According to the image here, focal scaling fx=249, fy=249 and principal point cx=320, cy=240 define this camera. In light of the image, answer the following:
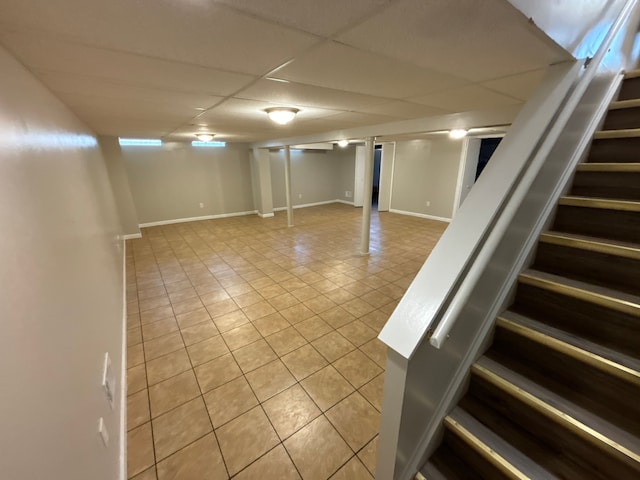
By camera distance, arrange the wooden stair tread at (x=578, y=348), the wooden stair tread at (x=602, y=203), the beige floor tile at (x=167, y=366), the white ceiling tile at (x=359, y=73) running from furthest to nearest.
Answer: the beige floor tile at (x=167, y=366) → the wooden stair tread at (x=602, y=203) → the white ceiling tile at (x=359, y=73) → the wooden stair tread at (x=578, y=348)

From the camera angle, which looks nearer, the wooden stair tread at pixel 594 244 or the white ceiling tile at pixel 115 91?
the wooden stair tread at pixel 594 244

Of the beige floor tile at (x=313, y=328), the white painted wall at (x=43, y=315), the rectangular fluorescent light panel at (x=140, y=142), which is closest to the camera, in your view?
the white painted wall at (x=43, y=315)

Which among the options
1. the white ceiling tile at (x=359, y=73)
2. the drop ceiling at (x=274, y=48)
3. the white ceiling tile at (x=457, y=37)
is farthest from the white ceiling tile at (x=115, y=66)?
the white ceiling tile at (x=457, y=37)

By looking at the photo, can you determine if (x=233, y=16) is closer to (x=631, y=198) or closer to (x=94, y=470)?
(x=94, y=470)

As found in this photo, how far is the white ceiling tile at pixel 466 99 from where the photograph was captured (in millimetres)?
1801

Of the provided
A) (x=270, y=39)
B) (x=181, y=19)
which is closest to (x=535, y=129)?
(x=270, y=39)

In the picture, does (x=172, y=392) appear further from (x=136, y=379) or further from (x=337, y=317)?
(x=337, y=317)

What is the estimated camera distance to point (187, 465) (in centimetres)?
142

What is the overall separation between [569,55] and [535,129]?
18.7 inches

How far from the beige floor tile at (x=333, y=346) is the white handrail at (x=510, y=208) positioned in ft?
5.03

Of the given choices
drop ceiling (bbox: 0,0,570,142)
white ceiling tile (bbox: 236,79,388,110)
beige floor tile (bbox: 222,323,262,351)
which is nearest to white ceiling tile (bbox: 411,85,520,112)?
drop ceiling (bbox: 0,0,570,142)

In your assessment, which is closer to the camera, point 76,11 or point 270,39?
point 76,11

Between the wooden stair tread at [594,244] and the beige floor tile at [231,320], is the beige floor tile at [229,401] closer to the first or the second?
the beige floor tile at [231,320]

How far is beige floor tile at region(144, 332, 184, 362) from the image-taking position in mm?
2246
